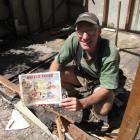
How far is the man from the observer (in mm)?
3033

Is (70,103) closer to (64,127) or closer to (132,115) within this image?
(64,127)

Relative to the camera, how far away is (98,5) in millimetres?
7395

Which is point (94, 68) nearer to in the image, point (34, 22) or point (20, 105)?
point (20, 105)

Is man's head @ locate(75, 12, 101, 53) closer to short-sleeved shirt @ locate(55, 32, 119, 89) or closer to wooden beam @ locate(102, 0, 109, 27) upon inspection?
Answer: short-sleeved shirt @ locate(55, 32, 119, 89)

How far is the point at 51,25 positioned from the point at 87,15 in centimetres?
500

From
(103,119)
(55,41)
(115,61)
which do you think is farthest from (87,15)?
(55,41)

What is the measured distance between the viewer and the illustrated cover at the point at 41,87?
9.07 feet

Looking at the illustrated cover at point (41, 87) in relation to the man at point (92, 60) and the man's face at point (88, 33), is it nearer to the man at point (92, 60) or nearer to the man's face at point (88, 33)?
the man at point (92, 60)

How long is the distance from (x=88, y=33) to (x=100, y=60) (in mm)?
401

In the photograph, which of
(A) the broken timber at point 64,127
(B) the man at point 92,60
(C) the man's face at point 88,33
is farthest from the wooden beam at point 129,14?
(A) the broken timber at point 64,127

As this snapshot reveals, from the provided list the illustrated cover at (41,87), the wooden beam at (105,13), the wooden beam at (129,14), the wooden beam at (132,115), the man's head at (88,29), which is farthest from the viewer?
the wooden beam at (105,13)

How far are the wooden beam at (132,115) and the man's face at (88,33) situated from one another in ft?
4.09

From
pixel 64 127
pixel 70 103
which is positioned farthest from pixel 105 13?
pixel 70 103

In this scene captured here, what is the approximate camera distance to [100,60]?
3225mm
